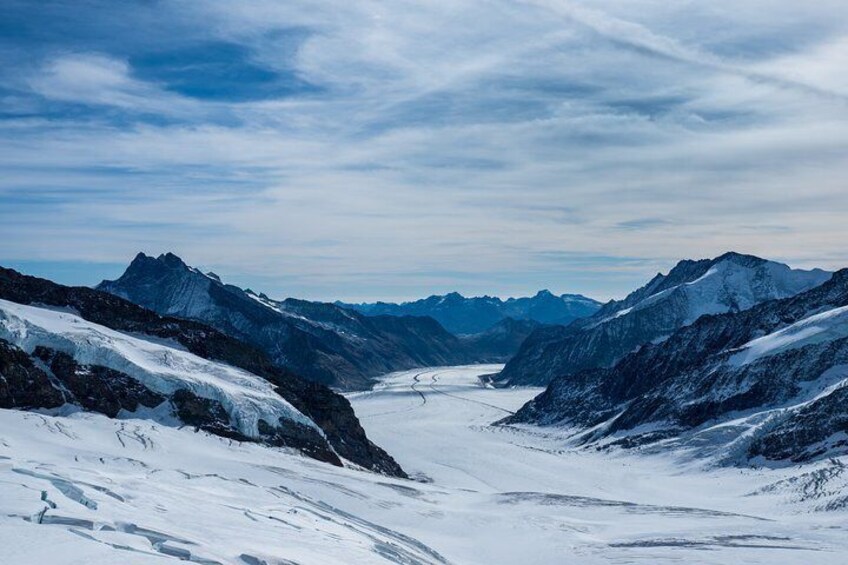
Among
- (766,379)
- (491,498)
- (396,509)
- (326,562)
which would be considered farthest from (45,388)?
(766,379)

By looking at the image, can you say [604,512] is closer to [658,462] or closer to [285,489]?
[285,489]

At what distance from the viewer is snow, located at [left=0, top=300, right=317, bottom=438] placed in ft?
215

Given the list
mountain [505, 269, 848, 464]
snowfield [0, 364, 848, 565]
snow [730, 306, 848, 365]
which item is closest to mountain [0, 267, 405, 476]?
snowfield [0, 364, 848, 565]

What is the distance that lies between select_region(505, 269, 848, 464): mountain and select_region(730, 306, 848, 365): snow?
0.20 meters

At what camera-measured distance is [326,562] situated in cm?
2586

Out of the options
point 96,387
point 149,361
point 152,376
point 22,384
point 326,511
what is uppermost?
point 149,361

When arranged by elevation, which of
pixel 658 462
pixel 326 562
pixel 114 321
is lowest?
pixel 658 462

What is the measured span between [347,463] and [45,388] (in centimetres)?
3079

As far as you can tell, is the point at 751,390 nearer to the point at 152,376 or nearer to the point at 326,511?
the point at 152,376

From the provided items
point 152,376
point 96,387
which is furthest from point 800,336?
point 96,387

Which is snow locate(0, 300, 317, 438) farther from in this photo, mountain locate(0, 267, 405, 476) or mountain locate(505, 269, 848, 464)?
mountain locate(505, 269, 848, 464)

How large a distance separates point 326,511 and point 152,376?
33945mm

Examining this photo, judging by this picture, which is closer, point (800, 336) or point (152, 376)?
point (152, 376)

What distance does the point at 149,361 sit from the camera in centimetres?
7225
